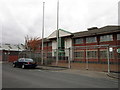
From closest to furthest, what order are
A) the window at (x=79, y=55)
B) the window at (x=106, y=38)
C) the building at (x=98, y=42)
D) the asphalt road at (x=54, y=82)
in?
the asphalt road at (x=54, y=82) < the building at (x=98, y=42) < the window at (x=79, y=55) < the window at (x=106, y=38)

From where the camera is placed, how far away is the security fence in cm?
1584

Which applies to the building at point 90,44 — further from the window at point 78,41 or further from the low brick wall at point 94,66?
the low brick wall at point 94,66

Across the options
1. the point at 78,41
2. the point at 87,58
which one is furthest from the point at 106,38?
the point at 87,58

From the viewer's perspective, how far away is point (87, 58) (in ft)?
60.9

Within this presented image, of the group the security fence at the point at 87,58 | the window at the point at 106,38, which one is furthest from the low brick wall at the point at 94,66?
the window at the point at 106,38

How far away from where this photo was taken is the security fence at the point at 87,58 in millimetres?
15844

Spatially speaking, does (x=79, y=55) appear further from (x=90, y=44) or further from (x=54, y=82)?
(x=90, y=44)

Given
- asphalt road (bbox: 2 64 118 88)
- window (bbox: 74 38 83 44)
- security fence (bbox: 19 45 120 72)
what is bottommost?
asphalt road (bbox: 2 64 118 88)

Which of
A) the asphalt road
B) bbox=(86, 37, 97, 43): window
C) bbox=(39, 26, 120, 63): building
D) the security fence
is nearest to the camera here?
the asphalt road

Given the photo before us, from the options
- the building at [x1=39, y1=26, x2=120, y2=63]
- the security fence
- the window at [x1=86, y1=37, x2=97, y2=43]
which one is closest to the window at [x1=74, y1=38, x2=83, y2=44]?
the building at [x1=39, y1=26, x2=120, y2=63]

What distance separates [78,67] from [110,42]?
15069 millimetres

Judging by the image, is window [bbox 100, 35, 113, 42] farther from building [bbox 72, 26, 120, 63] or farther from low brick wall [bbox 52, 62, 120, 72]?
low brick wall [bbox 52, 62, 120, 72]

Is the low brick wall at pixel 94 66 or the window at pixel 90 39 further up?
the window at pixel 90 39

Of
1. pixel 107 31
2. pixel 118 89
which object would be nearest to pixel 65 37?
pixel 107 31
